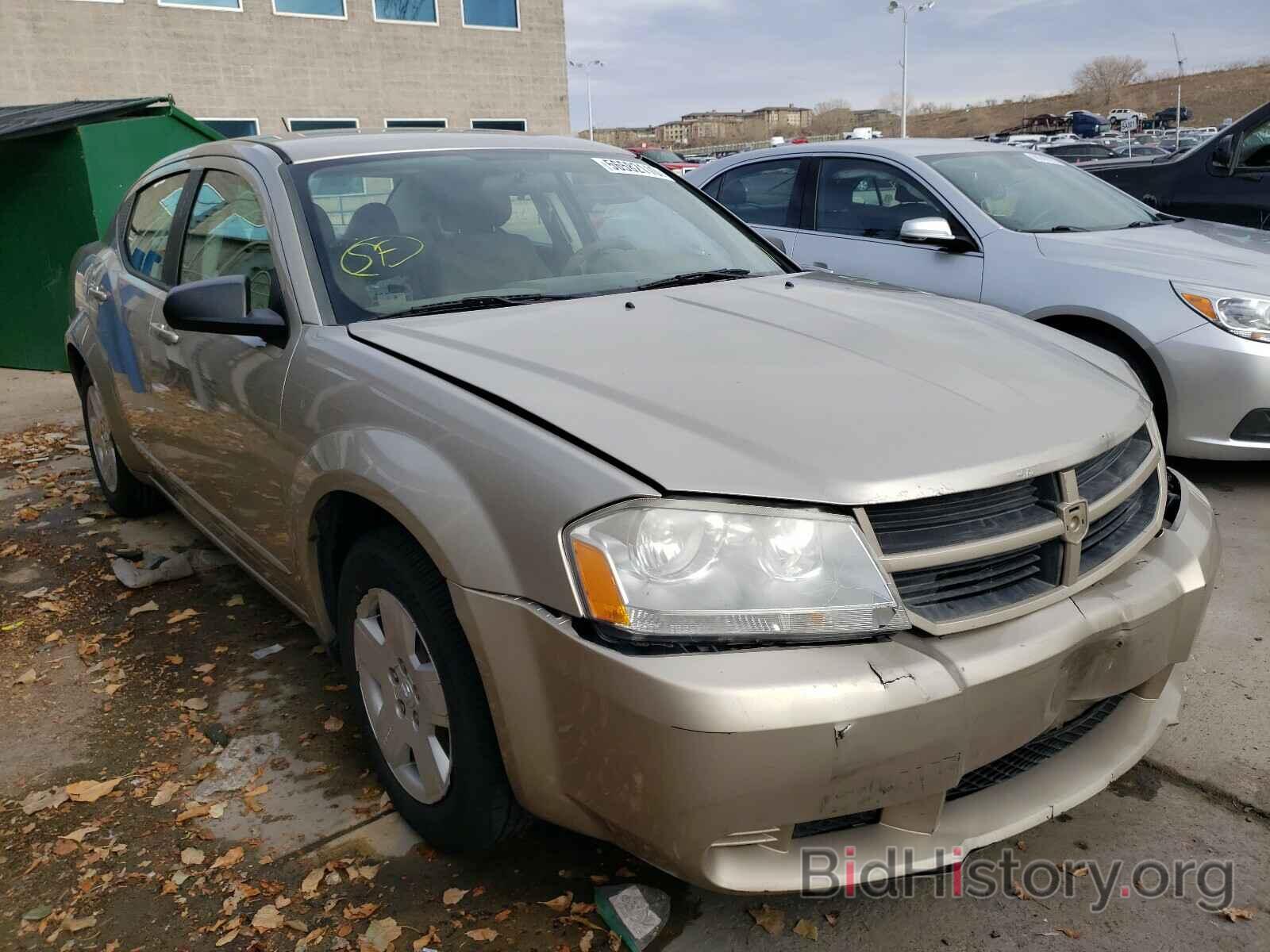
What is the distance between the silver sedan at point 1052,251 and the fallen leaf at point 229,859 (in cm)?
386

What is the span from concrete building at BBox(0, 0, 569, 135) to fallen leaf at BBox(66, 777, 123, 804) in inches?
648

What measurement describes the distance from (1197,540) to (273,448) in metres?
2.29

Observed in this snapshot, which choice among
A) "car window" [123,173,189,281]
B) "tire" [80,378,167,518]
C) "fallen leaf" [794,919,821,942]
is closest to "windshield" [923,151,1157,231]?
"car window" [123,173,189,281]

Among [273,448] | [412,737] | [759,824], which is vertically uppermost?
[273,448]

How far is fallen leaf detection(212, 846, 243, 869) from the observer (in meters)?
2.43

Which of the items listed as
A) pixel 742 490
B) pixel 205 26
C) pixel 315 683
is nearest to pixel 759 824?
pixel 742 490

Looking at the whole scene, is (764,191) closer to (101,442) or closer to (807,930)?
(101,442)

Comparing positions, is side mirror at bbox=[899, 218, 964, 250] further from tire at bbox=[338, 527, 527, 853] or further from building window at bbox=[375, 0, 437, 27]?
building window at bbox=[375, 0, 437, 27]

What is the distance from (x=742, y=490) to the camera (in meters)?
1.77

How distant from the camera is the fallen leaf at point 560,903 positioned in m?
2.23

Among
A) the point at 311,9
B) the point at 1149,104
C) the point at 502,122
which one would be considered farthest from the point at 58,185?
the point at 1149,104

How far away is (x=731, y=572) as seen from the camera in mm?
1765

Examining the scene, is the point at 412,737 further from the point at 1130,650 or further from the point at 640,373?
the point at 1130,650

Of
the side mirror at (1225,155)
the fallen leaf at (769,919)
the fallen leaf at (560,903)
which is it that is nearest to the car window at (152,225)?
the fallen leaf at (560,903)
